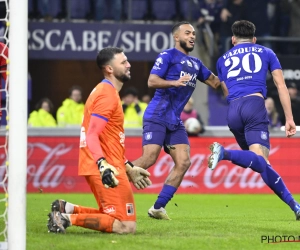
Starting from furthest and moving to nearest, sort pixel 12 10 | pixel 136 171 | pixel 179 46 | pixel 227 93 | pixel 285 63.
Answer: pixel 285 63
pixel 179 46
pixel 227 93
pixel 136 171
pixel 12 10

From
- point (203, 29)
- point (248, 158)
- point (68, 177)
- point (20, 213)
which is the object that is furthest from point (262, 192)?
point (20, 213)

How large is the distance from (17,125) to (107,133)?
1172 mm

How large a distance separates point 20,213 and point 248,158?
8.77ft

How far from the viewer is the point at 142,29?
62.3ft

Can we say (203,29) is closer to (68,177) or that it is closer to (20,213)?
(68,177)

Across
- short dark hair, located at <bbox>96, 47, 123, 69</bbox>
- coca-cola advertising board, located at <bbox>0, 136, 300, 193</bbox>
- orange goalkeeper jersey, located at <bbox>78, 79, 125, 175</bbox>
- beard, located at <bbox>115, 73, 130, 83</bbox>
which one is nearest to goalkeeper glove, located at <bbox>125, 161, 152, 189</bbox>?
orange goalkeeper jersey, located at <bbox>78, 79, 125, 175</bbox>

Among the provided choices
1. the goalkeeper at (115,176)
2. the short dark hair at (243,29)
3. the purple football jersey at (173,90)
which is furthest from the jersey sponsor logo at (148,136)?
the goalkeeper at (115,176)

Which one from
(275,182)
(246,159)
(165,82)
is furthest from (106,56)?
(275,182)

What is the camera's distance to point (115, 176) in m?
7.45

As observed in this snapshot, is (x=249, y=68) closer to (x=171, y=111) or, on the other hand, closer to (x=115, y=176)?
(x=171, y=111)

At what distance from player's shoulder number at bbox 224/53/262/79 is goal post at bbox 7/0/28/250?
A: 10.7 ft

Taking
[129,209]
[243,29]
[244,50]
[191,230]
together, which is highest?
[243,29]

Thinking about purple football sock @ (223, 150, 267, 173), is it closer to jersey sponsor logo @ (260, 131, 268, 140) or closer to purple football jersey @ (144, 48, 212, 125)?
jersey sponsor logo @ (260, 131, 268, 140)

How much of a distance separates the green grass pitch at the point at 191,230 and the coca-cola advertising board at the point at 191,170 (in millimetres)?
2470
